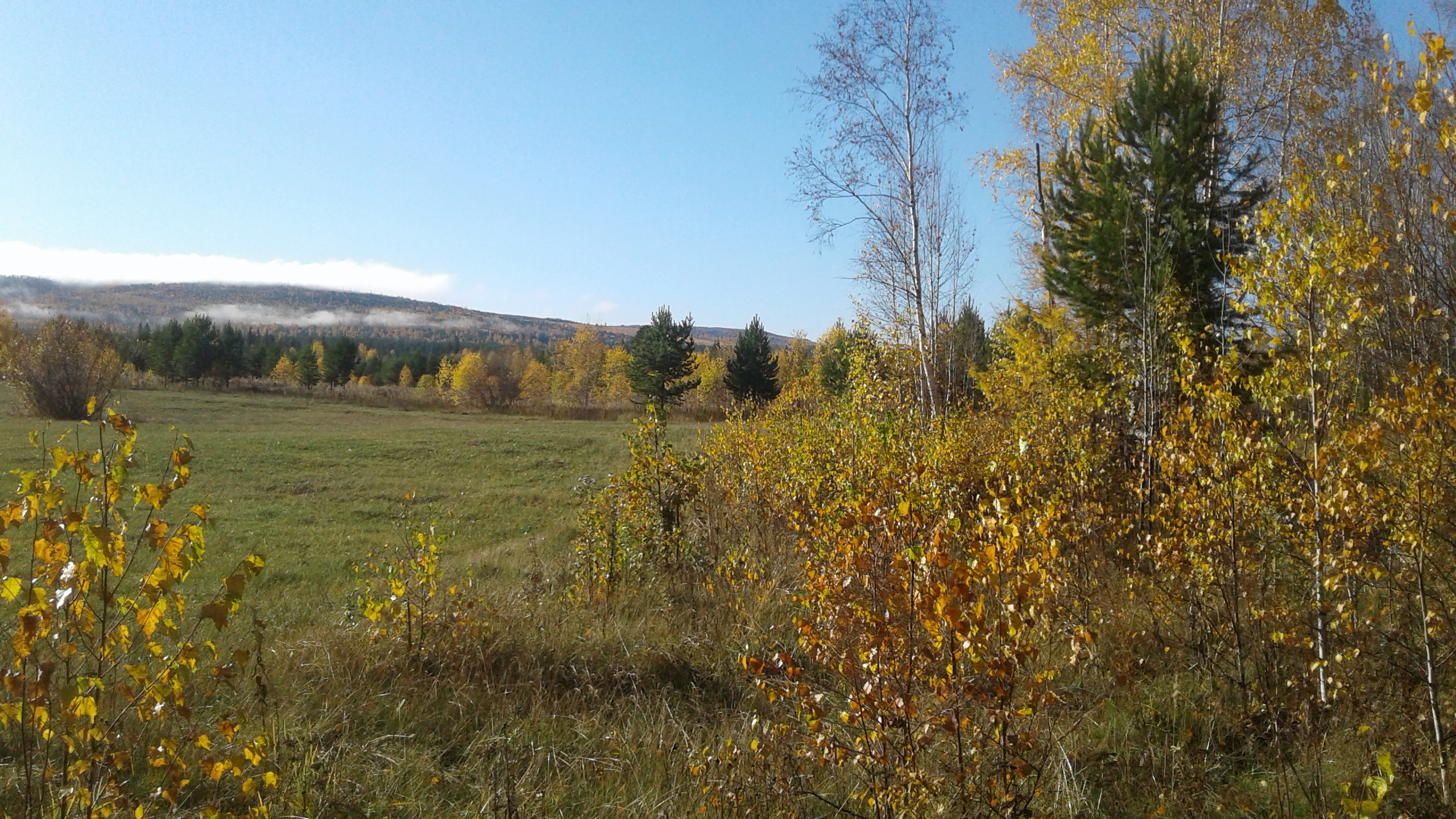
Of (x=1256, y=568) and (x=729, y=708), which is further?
(x=1256, y=568)

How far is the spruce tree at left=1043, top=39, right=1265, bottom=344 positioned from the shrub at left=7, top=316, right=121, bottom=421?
31568 mm

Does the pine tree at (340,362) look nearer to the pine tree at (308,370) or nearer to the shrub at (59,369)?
the pine tree at (308,370)

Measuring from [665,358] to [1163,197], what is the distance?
32.2m

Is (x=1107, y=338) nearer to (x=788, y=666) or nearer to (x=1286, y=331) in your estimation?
(x=1286, y=331)

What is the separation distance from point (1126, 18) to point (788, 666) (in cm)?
1479

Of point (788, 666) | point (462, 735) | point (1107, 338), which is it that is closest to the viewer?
point (788, 666)

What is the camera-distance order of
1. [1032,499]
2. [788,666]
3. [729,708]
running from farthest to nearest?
1. [1032,499]
2. [729,708]
3. [788,666]

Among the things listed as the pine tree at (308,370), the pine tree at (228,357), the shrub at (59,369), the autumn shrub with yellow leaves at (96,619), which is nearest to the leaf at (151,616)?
the autumn shrub with yellow leaves at (96,619)

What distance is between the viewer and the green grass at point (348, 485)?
962 cm

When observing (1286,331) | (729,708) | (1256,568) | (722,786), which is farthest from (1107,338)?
(722,786)

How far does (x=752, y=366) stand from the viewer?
137ft

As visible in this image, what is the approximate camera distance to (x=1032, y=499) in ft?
17.5

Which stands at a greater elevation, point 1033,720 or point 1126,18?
point 1126,18

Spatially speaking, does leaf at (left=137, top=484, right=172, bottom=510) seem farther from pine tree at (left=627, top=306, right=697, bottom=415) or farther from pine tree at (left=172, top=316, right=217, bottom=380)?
pine tree at (left=172, top=316, right=217, bottom=380)
